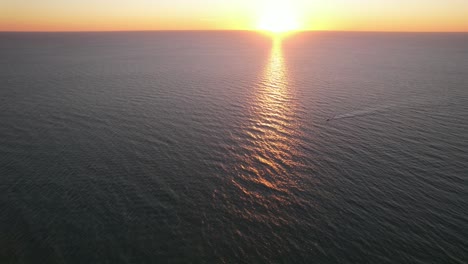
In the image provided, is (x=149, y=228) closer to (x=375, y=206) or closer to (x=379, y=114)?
(x=375, y=206)

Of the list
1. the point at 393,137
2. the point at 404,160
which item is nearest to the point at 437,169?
the point at 404,160

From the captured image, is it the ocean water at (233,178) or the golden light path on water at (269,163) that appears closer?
the ocean water at (233,178)

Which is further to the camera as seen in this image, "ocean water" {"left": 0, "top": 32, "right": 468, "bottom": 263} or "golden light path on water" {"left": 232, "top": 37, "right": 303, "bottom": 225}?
"golden light path on water" {"left": 232, "top": 37, "right": 303, "bottom": 225}

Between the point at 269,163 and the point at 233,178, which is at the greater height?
the point at 269,163

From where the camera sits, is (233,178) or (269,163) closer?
(233,178)
